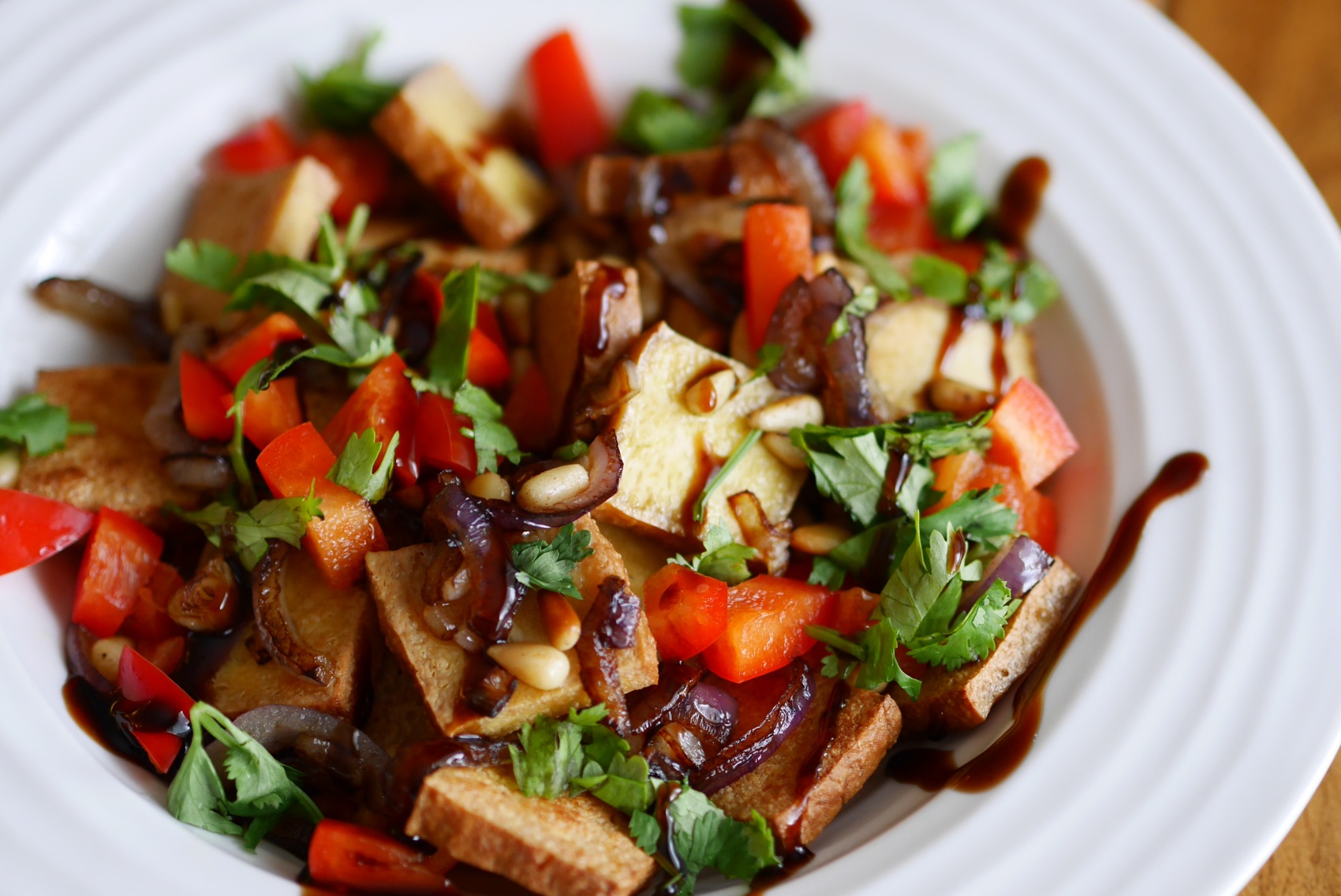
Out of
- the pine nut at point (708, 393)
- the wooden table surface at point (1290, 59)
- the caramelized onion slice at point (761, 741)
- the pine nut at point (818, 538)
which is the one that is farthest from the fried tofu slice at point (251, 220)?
the wooden table surface at point (1290, 59)

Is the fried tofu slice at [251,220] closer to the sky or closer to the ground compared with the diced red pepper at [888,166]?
closer to the ground

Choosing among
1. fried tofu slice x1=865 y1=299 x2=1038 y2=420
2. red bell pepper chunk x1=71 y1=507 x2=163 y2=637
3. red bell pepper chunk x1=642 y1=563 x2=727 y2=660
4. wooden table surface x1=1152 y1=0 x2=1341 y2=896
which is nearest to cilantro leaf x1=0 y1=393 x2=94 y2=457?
red bell pepper chunk x1=71 y1=507 x2=163 y2=637

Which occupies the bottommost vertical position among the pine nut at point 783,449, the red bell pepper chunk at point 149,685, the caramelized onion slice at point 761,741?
the red bell pepper chunk at point 149,685

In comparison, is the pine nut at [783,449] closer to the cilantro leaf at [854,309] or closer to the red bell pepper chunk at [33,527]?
the cilantro leaf at [854,309]

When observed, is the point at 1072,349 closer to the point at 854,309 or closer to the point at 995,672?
the point at 854,309

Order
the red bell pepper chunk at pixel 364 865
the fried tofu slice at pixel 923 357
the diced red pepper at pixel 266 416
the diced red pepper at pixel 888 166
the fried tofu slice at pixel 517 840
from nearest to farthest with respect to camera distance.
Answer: the fried tofu slice at pixel 517 840, the red bell pepper chunk at pixel 364 865, the diced red pepper at pixel 266 416, the fried tofu slice at pixel 923 357, the diced red pepper at pixel 888 166
